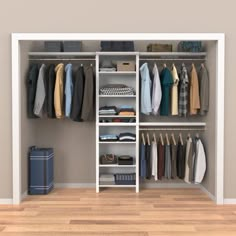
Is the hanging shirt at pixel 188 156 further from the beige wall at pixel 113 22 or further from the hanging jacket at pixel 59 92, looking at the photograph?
the hanging jacket at pixel 59 92

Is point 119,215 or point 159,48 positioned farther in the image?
point 159,48

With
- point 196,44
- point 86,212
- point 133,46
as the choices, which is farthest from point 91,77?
point 86,212

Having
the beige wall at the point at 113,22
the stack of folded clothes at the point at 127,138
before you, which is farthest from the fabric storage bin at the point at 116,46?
the stack of folded clothes at the point at 127,138

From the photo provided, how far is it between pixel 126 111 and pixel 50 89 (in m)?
1.06

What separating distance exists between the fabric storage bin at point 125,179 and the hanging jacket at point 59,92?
1.15 m

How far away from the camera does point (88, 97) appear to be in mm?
5562

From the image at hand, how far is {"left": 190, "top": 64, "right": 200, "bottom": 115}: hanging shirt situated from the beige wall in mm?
725

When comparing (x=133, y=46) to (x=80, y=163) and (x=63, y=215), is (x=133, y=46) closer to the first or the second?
(x=80, y=163)

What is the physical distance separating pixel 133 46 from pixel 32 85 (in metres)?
1.46

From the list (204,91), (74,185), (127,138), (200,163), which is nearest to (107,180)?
(74,185)

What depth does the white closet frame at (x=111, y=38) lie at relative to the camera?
481 centimetres

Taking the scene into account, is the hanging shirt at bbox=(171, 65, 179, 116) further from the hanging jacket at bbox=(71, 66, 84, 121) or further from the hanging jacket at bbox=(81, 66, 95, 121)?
the hanging jacket at bbox=(71, 66, 84, 121)

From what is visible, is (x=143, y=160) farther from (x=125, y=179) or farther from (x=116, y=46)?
(x=116, y=46)

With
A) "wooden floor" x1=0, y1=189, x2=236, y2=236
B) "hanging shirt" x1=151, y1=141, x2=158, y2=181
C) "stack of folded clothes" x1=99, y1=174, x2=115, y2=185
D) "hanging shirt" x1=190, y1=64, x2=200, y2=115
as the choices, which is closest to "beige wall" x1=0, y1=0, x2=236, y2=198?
"wooden floor" x1=0, y1=189, x2=236, y2=236
